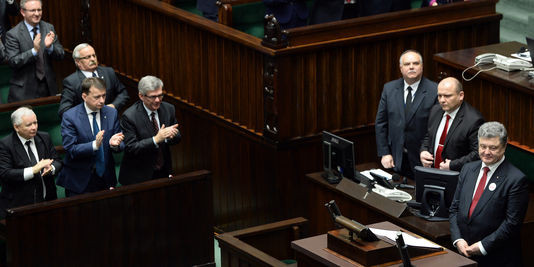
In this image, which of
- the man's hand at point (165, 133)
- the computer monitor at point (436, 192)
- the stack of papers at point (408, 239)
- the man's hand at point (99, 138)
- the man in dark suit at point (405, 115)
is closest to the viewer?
the stack of papers at point (408, 239)

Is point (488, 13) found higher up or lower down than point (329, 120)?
higher up

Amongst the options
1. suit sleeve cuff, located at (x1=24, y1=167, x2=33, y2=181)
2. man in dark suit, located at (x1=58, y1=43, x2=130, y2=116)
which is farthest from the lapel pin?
suit sleeve cuff, located at (x1=24, y1=167, x2=33, y2=181)

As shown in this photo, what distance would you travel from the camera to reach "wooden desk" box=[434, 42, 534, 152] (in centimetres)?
662

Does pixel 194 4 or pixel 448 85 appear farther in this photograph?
pixel 194 4

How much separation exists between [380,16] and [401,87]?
0.81 metres

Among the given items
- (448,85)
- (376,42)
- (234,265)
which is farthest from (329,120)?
Result: (234,265)

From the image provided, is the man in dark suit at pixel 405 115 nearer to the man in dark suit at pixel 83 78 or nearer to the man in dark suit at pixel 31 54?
the man in dark suit at pixel 83 78

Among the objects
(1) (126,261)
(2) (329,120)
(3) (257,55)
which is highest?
(3) (257,55)

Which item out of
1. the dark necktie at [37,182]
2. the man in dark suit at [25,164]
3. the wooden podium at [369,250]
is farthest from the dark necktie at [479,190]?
the dark necktie at [37,182]

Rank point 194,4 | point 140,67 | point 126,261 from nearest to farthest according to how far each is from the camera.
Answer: point 126,261 → point 140,67 → point 194,4

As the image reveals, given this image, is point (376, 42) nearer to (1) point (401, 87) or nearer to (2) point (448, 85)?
(1) point (401, 87)

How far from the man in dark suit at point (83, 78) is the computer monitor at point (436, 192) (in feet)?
7.58

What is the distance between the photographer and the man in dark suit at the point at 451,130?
21.1ft

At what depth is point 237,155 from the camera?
7863 mm
